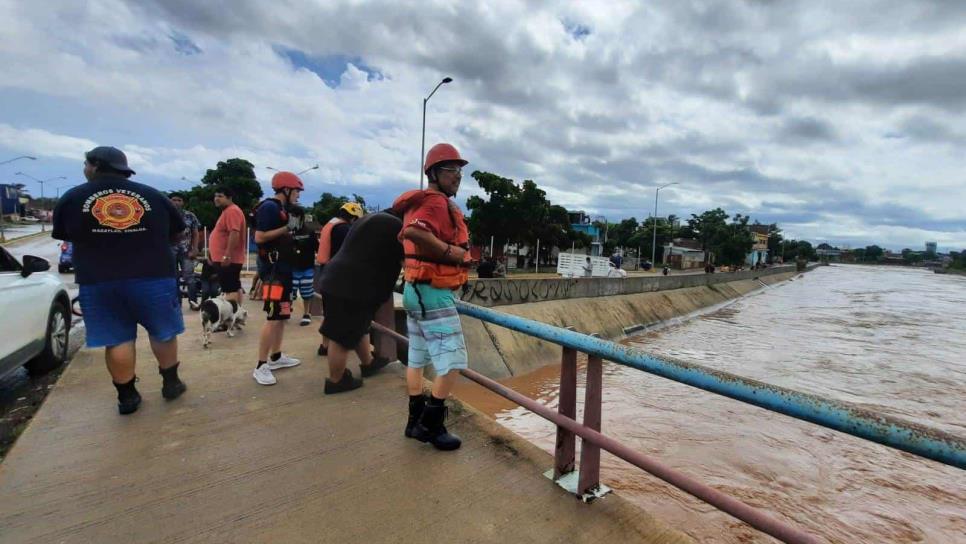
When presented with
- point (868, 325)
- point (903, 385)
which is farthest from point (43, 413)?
point (868, 325)

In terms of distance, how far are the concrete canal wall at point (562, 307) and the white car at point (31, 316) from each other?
3415 mm

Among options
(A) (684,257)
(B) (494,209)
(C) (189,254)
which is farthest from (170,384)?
(A) (684,257)

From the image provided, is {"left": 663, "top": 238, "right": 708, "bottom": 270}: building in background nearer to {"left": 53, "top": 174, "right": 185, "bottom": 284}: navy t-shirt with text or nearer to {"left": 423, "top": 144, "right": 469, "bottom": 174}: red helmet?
{"left": 423, "top": 144, "right": 469, "bottom": 174}: red helmet

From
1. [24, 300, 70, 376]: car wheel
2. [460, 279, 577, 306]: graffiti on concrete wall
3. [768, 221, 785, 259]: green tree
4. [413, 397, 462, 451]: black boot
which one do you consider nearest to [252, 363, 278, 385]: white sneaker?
[413, 397, 462, 451]: black boot

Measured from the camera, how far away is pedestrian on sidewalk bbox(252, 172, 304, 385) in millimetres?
3668

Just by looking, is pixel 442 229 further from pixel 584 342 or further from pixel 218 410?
pixel 218 410

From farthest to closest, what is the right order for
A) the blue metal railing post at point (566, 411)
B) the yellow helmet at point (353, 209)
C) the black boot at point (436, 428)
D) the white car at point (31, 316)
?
the yellow helmet at point (353, 209) → the white car at point (31, 316) → the black boot at point (436, 428) → the blue metal railing post at point (566, 411)

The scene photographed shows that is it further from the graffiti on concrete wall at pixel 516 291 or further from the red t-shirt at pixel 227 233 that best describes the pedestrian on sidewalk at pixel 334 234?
the graffiti on concrete wall at pixel 516 291

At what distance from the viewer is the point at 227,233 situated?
16.9 feet

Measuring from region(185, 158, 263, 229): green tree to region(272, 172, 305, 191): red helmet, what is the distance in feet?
106

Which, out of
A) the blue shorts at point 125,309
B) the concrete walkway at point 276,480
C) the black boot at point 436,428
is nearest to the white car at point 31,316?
the concrete walkway at point 276,480

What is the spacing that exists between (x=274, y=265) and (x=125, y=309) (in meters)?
1.08

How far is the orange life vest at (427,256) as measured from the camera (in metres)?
2.47

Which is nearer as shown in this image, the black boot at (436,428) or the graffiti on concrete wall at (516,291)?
the black boot at (436,428)
